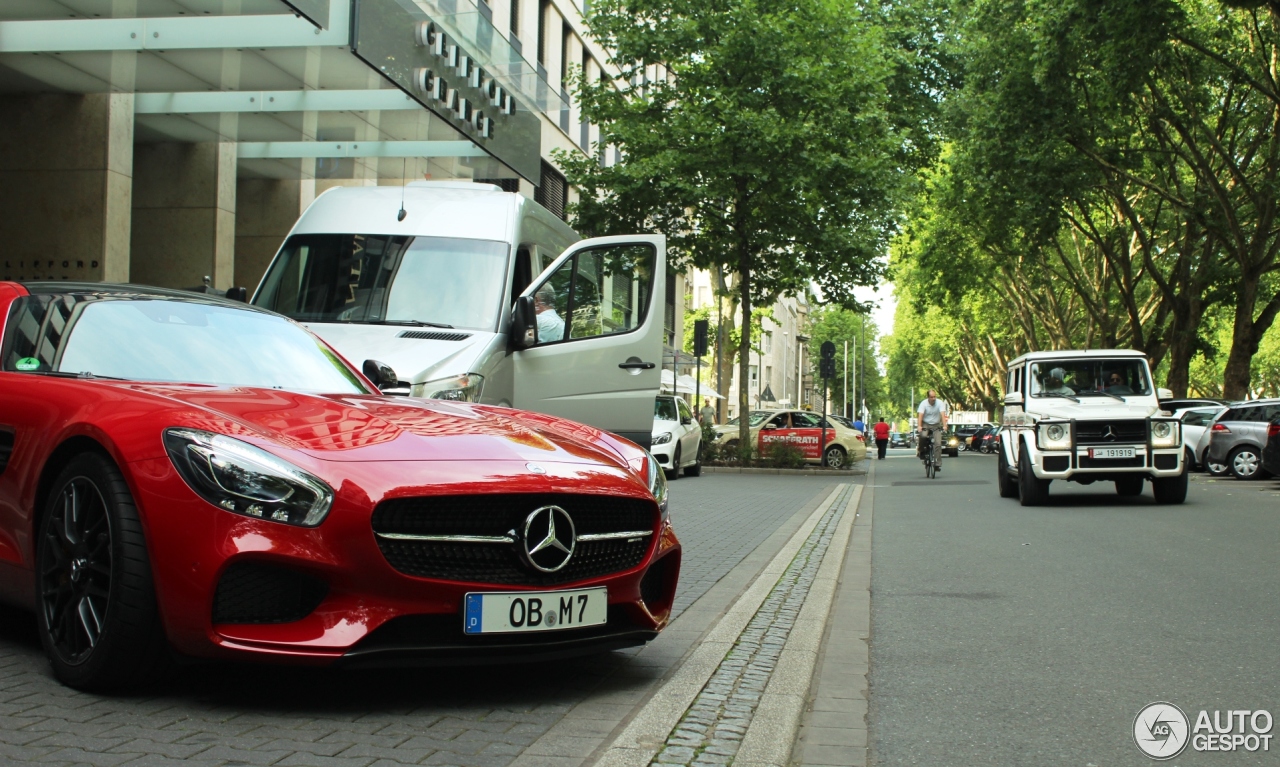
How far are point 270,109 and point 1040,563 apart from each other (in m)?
12.1

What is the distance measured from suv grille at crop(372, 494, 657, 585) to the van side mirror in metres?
5.12

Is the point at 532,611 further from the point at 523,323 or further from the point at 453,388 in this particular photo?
the point at 523,323

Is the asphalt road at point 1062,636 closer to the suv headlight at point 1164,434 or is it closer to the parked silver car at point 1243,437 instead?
the suv headlight at point 1164,434

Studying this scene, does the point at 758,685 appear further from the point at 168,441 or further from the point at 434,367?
the point at 434,367

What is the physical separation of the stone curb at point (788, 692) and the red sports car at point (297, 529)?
56 cm

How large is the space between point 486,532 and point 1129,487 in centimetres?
1539

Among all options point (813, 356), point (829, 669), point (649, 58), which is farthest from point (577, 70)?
point (813, 356)

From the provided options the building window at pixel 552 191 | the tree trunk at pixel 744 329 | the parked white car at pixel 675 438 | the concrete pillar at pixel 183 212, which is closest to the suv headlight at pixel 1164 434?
the parked white car at pixel 675 438

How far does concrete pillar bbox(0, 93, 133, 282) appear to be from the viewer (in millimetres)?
17156

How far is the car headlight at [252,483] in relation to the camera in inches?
153

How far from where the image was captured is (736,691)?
472cm

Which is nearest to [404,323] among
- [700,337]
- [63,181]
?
[63,181]

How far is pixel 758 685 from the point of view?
4.84 meters

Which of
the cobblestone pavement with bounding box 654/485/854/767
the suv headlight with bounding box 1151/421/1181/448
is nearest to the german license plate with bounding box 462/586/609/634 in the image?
the cobblestone pavement with bounding box 654/485/854/767
